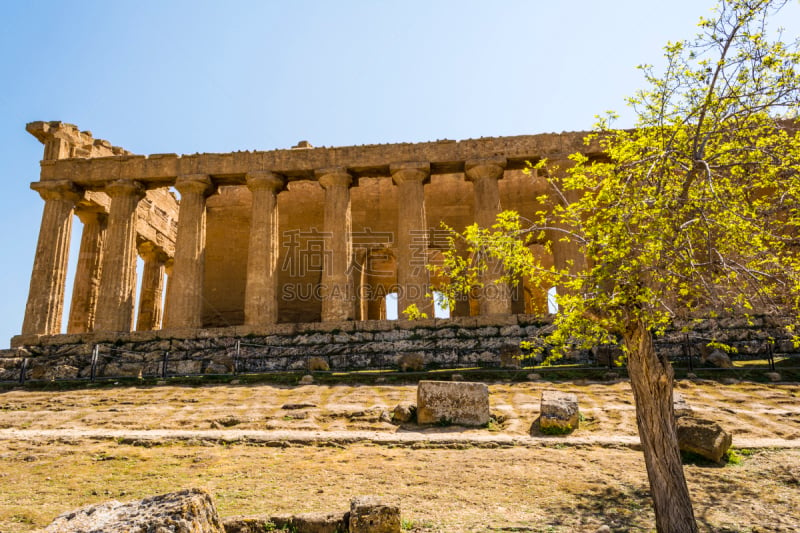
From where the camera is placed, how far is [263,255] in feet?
67.3

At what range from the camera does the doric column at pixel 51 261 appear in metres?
20.3

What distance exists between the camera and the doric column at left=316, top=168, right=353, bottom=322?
19641 millimetres

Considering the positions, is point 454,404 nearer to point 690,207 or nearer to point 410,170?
point 690,207

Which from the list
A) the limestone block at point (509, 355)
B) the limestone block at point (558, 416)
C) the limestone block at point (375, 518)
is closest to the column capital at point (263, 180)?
the limestone block at point (509, 355)

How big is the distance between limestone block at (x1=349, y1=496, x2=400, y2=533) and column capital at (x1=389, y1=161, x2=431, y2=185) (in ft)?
54.1

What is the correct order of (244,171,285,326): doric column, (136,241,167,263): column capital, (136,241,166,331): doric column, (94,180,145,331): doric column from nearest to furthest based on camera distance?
(244,171,285,326): doric column → (94,180,145,331): doric column → (136,241,166,331): doric column → (136,241,167,263): column capital

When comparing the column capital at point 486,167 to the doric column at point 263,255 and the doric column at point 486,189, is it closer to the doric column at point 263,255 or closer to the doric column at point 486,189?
the doric column at point 486,189

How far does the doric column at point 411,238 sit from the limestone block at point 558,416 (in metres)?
9.95

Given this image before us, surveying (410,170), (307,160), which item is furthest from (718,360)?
(307,160)

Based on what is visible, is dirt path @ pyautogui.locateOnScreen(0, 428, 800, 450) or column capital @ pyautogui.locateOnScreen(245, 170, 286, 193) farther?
column capital @ pyautogui.locateOnScreen(245, 170, 286, 193)

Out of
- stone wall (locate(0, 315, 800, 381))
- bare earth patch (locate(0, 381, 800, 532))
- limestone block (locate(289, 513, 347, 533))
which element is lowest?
limestone block (locate(289, 513, 347, 533))

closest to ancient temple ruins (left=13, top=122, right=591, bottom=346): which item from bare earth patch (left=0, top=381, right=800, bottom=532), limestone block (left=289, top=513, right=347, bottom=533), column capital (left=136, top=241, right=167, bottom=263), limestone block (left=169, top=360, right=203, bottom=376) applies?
column capital (left=136, top=241, right=167, bottom=263)

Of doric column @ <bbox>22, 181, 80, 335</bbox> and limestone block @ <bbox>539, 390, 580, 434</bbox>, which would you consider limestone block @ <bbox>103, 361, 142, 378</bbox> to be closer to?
doric column @ <bbox>22, 181, 80, 335</bbox>

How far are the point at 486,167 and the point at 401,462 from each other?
14523 millimetres
